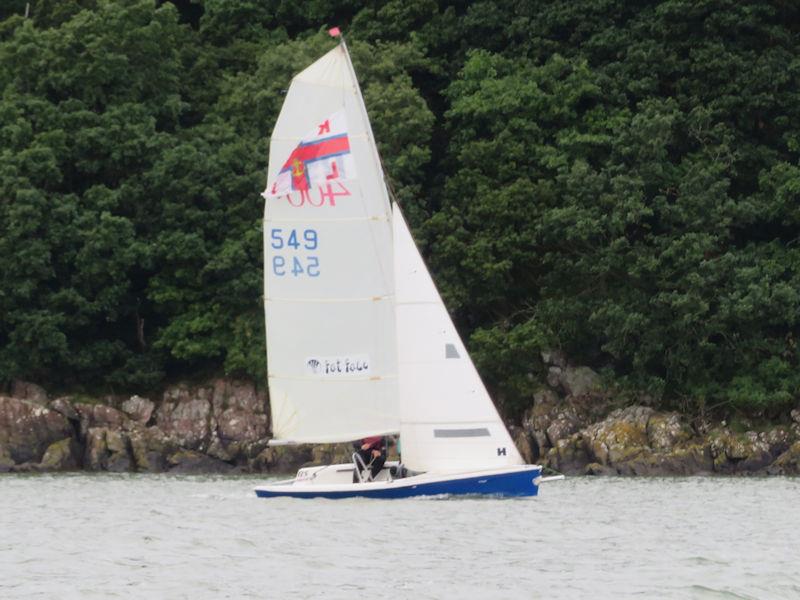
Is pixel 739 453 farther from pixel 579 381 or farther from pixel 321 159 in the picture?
pixel 321 159

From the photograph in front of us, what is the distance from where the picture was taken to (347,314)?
4059 centimetres

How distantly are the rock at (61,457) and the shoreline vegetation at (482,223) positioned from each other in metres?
0.10

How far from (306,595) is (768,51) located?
3821 centimetres

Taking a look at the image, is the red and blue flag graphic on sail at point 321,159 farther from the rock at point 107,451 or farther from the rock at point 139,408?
the rock at point 139,408

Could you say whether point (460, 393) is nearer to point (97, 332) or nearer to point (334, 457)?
point (334, 457)

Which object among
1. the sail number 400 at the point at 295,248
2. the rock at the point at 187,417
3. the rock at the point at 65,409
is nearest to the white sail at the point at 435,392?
the sail number 400 at the point at 295,248

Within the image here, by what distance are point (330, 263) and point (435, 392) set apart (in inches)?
148

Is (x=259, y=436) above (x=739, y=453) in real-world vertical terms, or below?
above

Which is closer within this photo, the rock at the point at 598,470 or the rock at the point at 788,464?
the rock at the point at 788,464

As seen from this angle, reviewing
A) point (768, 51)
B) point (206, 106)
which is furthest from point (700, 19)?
point (206, 106)

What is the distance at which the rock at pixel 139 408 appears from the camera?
60906 millimetres

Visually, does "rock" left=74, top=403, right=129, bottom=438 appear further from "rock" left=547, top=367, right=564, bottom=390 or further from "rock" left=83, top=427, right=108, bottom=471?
"rock" left=547, top=367, right=564, bottom=390

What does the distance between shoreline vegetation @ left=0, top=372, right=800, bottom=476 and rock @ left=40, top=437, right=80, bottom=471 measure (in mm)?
29

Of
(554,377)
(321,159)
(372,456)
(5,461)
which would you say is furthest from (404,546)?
(5,461)
